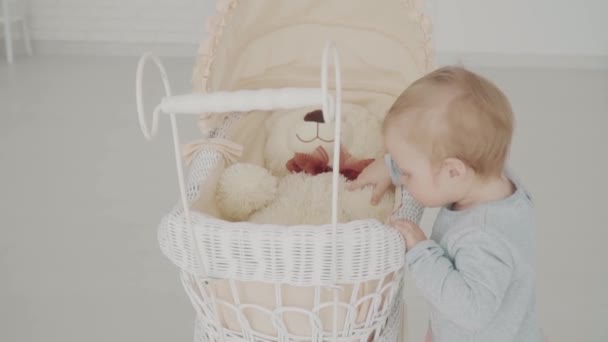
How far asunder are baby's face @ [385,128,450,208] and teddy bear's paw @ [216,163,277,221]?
1.17ft

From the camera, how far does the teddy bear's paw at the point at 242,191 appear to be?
124cm

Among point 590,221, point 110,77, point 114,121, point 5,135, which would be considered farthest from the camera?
point 110,77

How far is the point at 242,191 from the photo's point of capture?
124 cm

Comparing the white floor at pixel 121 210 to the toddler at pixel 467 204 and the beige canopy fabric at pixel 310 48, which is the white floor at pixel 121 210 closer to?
the beige canopy fabric at pixel 310 48

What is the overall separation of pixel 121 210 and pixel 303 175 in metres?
0.94

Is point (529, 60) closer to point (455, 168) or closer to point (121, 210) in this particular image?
point (121, 210)

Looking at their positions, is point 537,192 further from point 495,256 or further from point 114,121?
point 114,121

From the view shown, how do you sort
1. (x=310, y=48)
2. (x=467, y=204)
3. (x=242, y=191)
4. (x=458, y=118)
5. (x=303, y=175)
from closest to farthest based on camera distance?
(x=458, y=118) < (x=467, y=204) < (x=242, y=191) < (x=303, y=175) < (x=310, y=48)

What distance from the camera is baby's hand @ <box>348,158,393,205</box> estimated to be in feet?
4.22

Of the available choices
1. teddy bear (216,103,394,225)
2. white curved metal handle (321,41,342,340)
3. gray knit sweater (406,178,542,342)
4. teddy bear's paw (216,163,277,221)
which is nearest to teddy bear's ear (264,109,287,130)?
teddy bear (216,103,394,225)

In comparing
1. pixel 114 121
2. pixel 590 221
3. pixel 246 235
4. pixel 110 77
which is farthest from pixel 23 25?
pixel 246 235

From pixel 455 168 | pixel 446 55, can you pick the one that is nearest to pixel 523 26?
pixel 446 55

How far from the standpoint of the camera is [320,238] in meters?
0.84

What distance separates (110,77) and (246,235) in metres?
3.03
